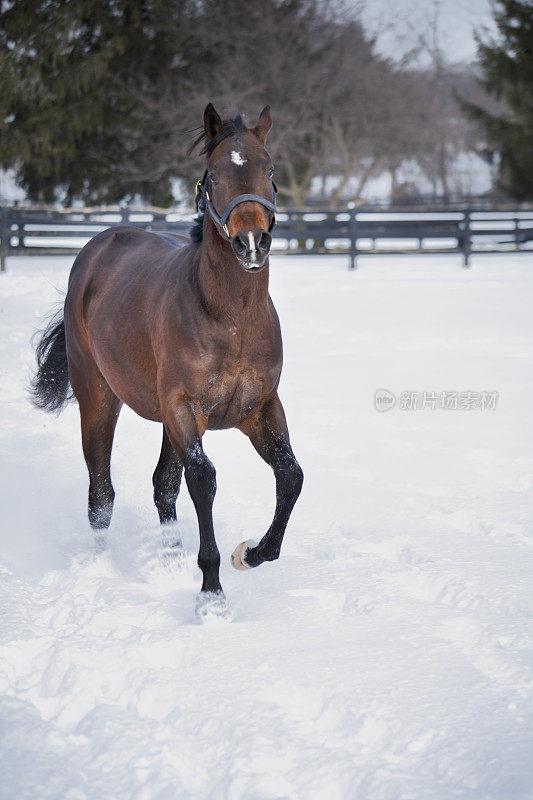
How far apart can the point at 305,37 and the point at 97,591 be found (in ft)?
81.3

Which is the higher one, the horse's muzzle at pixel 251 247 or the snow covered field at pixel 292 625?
the horse's muzzle at pixel 251 247

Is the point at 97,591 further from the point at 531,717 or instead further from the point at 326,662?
the point at 531,717

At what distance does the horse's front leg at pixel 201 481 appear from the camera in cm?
354

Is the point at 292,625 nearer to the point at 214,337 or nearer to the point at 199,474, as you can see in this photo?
the point at 199,474

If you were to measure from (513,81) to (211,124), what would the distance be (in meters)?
26.6

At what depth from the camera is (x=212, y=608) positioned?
347 cm

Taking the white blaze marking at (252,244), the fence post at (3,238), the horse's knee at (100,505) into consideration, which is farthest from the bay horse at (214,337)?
the fence post at (3,238)

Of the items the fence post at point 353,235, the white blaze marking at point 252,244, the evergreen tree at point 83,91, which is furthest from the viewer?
the evergreen tree at point 83,91

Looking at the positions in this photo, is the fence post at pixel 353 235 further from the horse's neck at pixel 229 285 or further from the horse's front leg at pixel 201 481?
the horse's front leg at pixel 201 481

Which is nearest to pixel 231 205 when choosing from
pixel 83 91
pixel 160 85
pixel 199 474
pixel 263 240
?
pixel 263 240

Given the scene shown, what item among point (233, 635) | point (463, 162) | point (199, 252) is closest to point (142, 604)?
point (233, 635)

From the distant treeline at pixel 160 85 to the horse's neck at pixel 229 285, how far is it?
20985 millimetres

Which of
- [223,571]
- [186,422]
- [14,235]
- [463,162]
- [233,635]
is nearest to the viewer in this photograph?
[233,635]

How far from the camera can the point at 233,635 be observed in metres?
3.31
